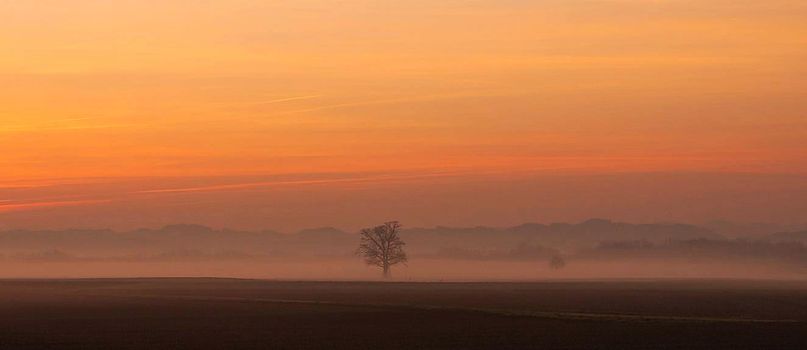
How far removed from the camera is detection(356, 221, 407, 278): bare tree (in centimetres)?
16212

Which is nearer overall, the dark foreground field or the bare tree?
the dark foreground field

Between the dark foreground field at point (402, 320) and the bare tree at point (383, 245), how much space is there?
4139cm

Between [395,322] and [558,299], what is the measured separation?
1208 inches

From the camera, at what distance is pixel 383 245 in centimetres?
16600

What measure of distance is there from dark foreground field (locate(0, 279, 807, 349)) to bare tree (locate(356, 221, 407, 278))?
136ft

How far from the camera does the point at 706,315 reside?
8225 cm

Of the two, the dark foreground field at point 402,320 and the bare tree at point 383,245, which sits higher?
the bare tree at point 383,245

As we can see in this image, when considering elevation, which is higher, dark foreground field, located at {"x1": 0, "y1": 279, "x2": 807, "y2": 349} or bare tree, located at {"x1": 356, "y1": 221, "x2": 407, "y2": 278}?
bare tree, located at {"x1": 356, "y1": 221, "x2": 407, "y2": 278}

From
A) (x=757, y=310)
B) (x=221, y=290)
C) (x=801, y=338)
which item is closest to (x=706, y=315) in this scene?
(x=757, y=310)

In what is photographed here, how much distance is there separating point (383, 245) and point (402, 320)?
8790cm

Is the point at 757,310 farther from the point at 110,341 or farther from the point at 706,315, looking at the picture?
the point at 110,341

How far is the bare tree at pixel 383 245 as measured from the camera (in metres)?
162

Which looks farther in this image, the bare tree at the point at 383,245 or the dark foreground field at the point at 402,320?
the bare tree at the point at 383,245

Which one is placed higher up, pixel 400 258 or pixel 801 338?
pixel 400 258
